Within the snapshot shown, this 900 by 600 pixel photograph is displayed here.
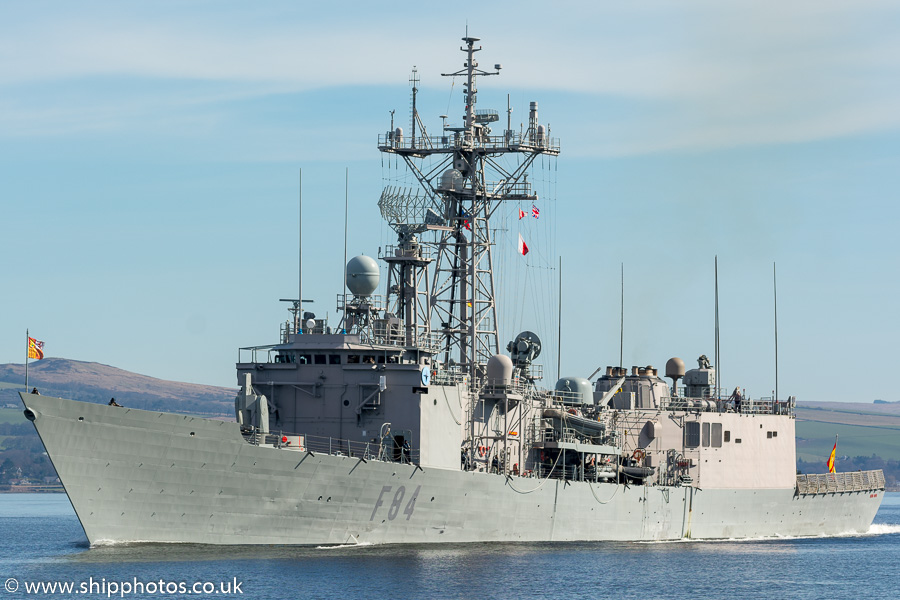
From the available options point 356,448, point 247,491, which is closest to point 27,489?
point 356,448

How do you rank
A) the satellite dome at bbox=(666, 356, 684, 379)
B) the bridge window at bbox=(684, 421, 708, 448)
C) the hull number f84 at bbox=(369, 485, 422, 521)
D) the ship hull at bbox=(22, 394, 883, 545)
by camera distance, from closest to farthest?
1. the ship hull at bbox=(22, 394, 883, 545)
2. the hull number f84 at bbox=(369, 485, 422, 521)
3. the bridge window at bbox=(684, 421, 708, 448)
4. the satellite dome at bbox=(666, 356, 684, 379)

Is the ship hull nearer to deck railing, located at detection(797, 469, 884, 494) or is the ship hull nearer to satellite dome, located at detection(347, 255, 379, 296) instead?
satellite dome, located at detection(347, 255, 379, 296)

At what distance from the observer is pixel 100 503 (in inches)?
1143

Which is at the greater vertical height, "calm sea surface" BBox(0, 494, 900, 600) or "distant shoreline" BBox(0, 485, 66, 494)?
"calm sea surface" BBox(0, 494, 900, 600)

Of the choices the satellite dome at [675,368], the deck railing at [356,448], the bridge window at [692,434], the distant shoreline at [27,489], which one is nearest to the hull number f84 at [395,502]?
the deck railing at [356,448]

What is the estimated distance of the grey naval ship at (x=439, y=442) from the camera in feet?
96.5

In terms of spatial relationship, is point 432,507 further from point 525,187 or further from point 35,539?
point 35,539

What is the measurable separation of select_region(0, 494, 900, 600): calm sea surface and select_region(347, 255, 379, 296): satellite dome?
7.33m

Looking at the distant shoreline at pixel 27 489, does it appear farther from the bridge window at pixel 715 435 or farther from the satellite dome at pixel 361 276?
the satellite dome at pixel 361 276

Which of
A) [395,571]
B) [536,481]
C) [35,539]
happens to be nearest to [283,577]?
[395,571]

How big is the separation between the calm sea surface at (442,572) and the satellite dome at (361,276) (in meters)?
7.33

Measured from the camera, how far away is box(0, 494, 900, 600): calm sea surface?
27297 mm

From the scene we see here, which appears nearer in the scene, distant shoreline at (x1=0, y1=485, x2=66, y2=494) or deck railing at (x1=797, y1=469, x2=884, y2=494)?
deck railing at (x1=797, y1=469, x2=884, y2=494)

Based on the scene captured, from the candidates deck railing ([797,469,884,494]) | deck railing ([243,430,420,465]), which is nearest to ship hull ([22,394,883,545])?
deck railing ([243,430,420,465])
